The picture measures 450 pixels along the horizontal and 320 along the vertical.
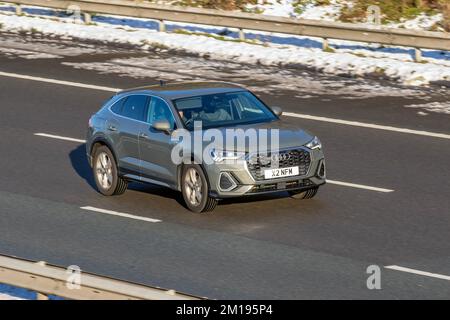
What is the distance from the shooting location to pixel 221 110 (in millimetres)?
15367

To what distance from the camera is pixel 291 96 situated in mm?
22625

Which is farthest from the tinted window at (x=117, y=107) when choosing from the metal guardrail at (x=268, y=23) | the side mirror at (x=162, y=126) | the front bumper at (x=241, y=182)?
the metal guardrail at (x=268, y=23)

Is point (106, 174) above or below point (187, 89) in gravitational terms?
below

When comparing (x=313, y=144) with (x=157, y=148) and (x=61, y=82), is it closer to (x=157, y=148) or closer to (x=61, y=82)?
(x=157, y=148)

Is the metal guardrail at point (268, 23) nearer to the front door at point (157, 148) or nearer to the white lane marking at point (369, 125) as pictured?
the white lane marking at point (369, 125)

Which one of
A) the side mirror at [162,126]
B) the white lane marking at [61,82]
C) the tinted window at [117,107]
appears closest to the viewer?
the side mirror at [162,126]

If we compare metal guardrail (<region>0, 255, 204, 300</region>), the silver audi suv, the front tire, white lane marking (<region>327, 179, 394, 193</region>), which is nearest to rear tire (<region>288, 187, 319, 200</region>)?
the silver audi suv

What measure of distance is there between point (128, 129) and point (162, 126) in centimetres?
97

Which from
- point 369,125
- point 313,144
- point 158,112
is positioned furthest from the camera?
point 369,125

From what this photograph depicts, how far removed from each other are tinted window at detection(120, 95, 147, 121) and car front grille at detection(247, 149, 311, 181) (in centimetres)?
220

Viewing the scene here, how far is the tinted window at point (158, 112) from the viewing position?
50.5ft

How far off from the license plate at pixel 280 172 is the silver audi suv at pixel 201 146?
1 centimetres

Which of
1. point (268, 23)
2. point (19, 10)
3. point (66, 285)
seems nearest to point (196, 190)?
point (66, 285)

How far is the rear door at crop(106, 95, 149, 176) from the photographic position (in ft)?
51.7
